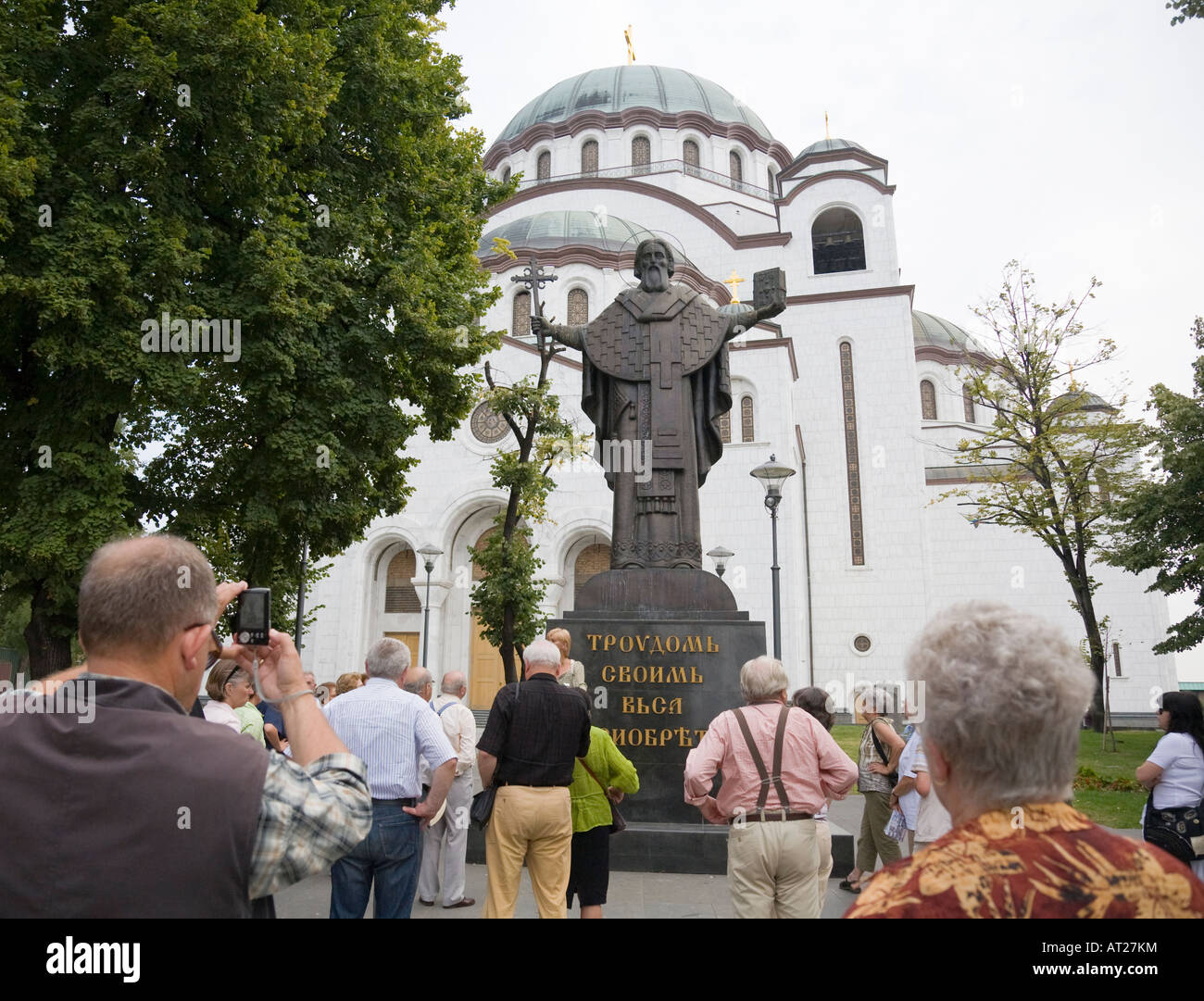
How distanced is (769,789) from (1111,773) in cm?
1333

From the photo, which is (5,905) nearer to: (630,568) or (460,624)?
(630,568)

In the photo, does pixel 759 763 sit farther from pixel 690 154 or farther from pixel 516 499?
pixel 690 154

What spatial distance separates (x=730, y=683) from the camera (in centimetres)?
771

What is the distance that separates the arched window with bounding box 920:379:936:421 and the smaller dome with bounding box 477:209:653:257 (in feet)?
55.8

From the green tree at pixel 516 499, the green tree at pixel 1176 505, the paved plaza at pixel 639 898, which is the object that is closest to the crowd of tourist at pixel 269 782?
the paved plaza at pixel 639 898

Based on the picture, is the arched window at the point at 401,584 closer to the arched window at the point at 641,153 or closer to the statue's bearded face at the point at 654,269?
the statue's bearded face at the point at 654,269

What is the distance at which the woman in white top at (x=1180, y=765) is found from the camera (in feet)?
16.4

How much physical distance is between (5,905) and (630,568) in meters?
6.72

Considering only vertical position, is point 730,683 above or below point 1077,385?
below

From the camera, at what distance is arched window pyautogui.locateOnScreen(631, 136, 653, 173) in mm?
39750

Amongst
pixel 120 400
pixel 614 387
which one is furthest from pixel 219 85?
pixel 614 387

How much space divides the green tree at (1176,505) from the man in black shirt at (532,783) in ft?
47.8

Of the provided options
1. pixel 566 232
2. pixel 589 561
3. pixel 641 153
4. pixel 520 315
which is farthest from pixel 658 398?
pixel 641 153
